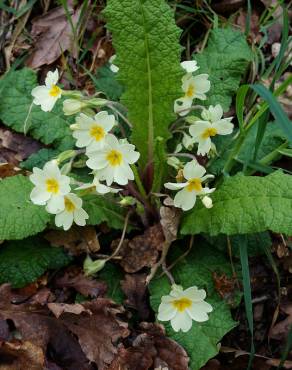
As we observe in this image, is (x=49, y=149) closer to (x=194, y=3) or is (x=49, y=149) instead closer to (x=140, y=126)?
(x=140, y=126)

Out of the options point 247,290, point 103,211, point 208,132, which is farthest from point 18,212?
point 247,290

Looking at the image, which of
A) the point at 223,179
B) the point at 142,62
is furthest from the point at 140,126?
the point at 223,179

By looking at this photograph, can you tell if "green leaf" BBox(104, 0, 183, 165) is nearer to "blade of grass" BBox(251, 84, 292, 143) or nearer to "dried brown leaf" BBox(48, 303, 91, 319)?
"blade of grass" BBox(251, 84, 292, 143)

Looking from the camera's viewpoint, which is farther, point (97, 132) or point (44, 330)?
point (44, 330)

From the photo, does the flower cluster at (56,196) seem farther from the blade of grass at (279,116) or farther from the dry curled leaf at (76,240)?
the blade of grass at (279,116)

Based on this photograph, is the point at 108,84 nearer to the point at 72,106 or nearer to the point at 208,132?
the point at 72,106
